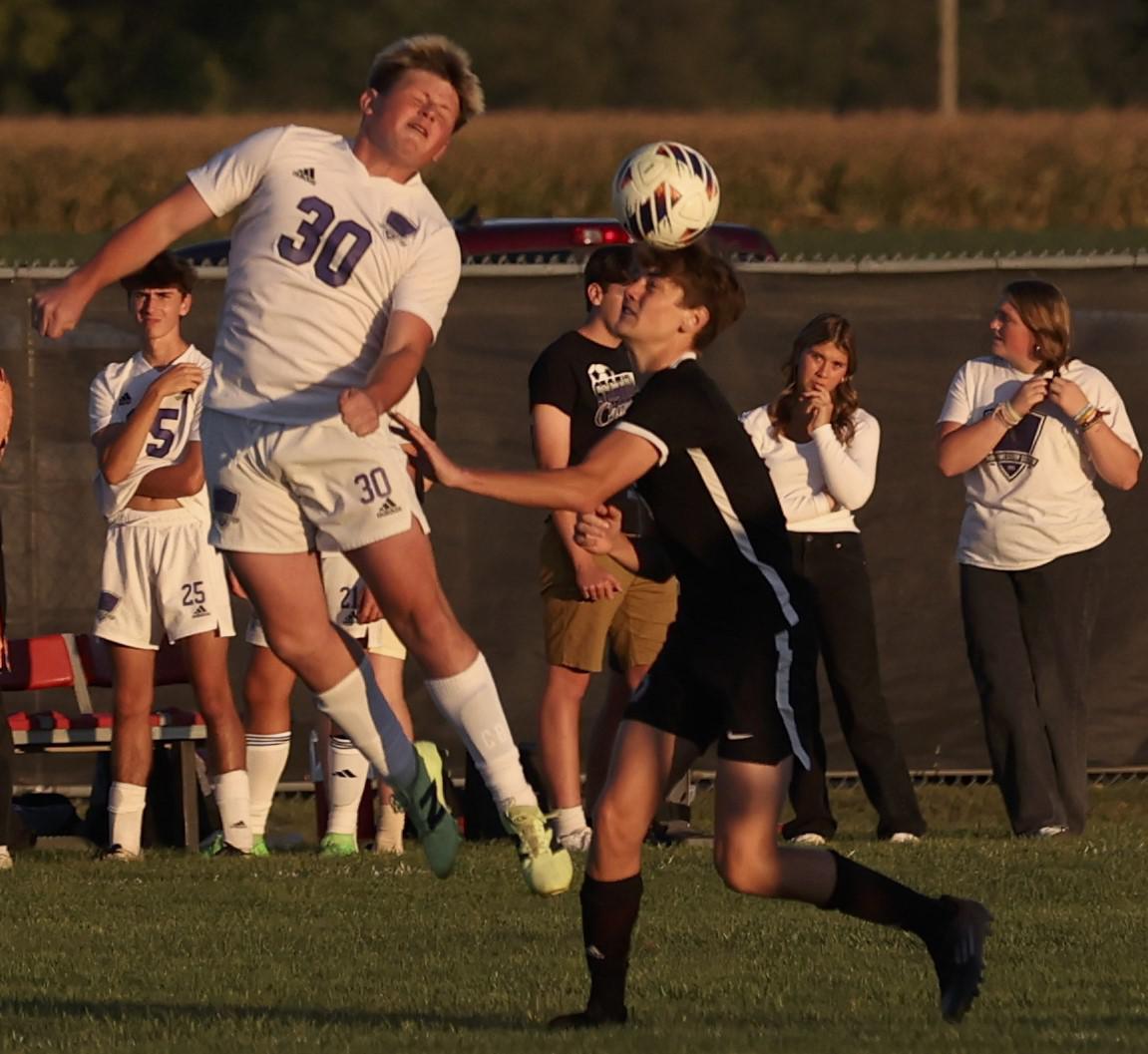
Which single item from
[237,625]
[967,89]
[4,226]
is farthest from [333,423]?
[967,89]

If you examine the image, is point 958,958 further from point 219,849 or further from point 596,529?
point 219,849

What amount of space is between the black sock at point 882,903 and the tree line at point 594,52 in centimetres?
5038

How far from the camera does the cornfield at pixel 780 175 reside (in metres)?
38.1

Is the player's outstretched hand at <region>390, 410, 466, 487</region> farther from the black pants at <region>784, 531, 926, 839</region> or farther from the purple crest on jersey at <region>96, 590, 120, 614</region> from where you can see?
the black pants at <region>784, 531, 926, 839</region>

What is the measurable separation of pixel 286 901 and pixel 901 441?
4.15 m

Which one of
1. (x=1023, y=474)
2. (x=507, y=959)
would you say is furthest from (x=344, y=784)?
(x=1023, y=474)

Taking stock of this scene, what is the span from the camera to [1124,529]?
11.8 metres

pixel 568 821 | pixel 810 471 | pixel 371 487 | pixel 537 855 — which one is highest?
pixel 810 471

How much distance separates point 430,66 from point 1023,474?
3.89 meters

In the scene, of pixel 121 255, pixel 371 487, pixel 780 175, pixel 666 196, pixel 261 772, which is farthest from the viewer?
pixel 780 175

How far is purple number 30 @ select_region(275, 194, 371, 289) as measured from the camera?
7098 millimetres

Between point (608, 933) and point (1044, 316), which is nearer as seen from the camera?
point (608, 933)

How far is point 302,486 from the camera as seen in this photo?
278 inches

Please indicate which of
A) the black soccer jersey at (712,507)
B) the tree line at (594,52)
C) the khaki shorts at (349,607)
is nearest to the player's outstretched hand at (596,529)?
the black soccer jersey at (712,507)
